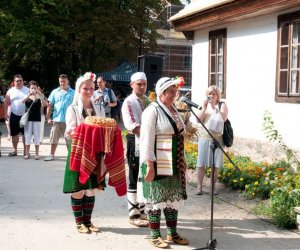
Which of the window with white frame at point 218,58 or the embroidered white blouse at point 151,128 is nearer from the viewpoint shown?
the embroidered white blouse at point 151,128

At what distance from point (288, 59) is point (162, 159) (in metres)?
5.81

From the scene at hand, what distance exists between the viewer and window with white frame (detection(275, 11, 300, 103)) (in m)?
9.65

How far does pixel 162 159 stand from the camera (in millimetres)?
4996

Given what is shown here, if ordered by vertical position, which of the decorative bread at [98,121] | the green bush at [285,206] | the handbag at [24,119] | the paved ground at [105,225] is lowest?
the paved ground at [105,225]

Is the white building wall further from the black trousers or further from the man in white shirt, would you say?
the man in white shirt

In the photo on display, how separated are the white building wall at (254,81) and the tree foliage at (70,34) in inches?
558

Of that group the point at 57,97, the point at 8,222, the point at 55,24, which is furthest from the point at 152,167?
the point at 55,24

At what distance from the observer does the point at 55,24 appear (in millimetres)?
26016

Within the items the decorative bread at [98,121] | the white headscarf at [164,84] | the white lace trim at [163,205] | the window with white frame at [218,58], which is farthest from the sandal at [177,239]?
the window with white frame at [218,58]

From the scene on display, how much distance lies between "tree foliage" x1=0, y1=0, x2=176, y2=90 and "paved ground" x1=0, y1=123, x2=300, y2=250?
17895mm

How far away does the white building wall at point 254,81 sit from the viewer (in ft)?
32.3

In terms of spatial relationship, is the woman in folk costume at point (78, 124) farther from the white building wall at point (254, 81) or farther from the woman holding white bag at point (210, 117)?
the white building wall at point (254, 81)

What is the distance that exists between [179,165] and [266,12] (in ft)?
20.9

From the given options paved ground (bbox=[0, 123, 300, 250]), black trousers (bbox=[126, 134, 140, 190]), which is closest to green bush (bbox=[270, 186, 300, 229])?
paved ground (bbox=[0, 123, 300, 250])
